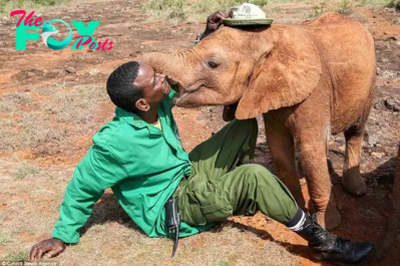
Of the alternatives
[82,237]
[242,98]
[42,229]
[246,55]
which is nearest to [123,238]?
[82,237]

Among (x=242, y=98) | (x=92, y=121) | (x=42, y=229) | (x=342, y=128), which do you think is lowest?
(x=92, y=121)

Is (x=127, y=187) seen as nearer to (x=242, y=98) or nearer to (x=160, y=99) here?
(x=160, y=99)

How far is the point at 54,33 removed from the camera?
15.3m

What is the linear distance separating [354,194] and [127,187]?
2422 millimetres

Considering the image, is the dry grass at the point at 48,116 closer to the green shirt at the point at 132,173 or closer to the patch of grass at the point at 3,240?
the patch of grass at the point at 3,240

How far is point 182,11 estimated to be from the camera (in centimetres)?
1809

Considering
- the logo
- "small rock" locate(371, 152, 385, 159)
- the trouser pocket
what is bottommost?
the logo

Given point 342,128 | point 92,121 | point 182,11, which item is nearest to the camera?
point 342,128

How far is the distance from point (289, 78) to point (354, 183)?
1.73m

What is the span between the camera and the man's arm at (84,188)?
121 inches

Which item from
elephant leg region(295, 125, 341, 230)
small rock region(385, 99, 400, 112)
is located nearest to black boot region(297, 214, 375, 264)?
elephant leg region(295, 125, 341, 230)

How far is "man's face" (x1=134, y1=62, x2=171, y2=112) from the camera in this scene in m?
3.04

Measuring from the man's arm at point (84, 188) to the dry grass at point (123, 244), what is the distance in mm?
151

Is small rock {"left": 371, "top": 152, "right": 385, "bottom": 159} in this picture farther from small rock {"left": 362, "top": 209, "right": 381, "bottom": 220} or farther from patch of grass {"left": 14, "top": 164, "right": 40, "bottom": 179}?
patch of grass {"left": 14, "top": 164, "right": 40, "bottom": 179}
